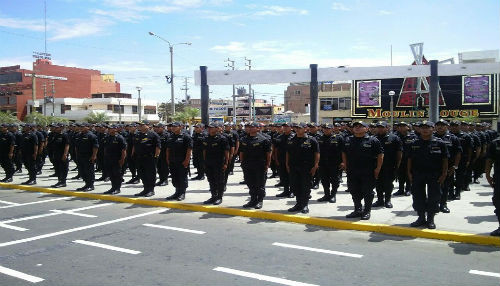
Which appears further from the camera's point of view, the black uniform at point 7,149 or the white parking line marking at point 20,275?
the black uniform at point 7,149

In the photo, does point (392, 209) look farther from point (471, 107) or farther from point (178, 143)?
point (471, 107)

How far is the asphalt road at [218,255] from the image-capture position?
4855 mm

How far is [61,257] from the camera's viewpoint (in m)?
5.77

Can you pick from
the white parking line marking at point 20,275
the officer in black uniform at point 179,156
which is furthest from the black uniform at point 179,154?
the white parking line marking at point 20,275

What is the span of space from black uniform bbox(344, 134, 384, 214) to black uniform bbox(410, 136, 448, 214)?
0.77 metres

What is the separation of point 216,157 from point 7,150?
27.3ft

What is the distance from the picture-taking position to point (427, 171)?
6.79 metres

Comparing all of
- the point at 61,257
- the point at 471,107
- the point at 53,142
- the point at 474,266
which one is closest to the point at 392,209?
the point at 474,266

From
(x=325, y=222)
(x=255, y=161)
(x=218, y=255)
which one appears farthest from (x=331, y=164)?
(x=218, y=255)

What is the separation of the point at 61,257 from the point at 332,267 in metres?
3.63

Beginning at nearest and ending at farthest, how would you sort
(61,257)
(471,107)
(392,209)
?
(61,257) < (392,209) < (471,107)

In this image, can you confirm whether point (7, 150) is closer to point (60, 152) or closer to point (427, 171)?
point (60, 152)

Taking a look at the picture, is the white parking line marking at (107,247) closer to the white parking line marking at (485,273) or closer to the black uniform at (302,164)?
the black uniform at (302,164)

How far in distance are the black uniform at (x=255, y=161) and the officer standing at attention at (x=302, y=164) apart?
57 centimetres
